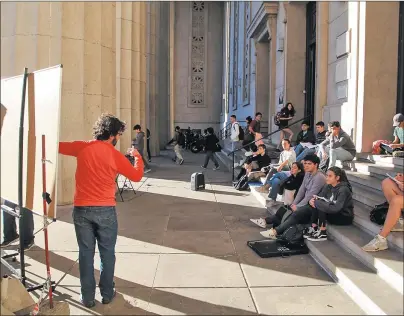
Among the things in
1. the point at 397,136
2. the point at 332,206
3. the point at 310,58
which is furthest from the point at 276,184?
the point at 310,58

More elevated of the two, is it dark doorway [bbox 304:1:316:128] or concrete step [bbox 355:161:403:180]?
dark doorway [bbox 304:1:316:128]

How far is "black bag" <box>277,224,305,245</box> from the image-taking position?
232 inches

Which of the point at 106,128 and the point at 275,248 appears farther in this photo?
the point at 275,248

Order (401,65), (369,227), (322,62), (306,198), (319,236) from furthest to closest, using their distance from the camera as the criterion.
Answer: (322,62) < (401,65) < (306,198) < (319,236) < (369,227)

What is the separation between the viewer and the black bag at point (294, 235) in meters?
5.88

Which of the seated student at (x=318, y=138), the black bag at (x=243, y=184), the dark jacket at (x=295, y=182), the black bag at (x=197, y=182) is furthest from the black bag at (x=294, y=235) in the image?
the black bag at (x=197, y=182)

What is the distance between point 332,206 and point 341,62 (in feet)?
16.1

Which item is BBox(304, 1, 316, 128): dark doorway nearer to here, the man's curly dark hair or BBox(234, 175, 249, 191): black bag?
BBox(234, 175, 249, 191): black bag

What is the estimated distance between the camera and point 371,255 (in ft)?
15.3

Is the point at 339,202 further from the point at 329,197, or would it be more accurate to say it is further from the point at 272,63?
the point at 272,63

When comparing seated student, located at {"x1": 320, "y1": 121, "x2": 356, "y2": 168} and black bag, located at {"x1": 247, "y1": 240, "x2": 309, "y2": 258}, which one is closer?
black bag, located at {"x1": 247, "y1": 240, "x2": 309, "y2": 258}

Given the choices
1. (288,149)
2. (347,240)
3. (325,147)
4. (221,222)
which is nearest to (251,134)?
(288,149)

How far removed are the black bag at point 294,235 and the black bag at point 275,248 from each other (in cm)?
6

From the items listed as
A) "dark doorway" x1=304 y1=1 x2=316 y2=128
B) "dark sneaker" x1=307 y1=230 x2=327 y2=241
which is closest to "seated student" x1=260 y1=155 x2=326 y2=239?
"dark sneaker" x1=307 y1=230 x2=327 y2=241
